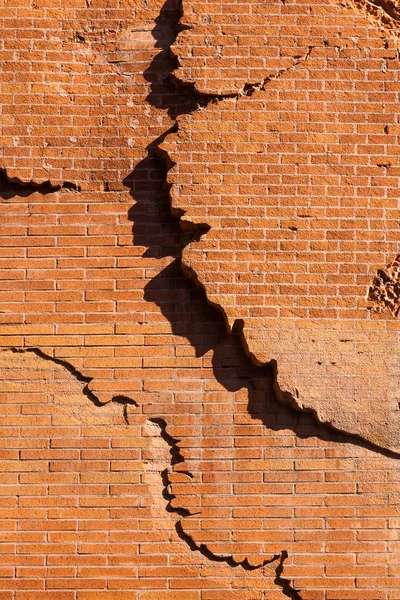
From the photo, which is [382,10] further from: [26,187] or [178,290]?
[26,187]

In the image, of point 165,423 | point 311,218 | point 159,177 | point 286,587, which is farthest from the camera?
point 159,177

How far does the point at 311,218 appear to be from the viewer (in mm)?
4449

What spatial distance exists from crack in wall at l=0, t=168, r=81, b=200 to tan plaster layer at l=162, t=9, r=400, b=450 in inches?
21.8

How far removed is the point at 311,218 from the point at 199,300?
703 millimetres

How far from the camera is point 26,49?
15.3 ft

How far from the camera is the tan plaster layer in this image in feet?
14.1

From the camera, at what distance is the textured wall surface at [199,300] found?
166 inches

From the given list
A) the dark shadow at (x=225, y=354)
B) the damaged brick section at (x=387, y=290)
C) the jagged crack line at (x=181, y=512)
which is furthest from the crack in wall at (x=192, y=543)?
the damaged brick section at (x=387, y=290)

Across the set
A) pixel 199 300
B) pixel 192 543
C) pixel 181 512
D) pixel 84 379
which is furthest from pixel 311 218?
pixel 192 543

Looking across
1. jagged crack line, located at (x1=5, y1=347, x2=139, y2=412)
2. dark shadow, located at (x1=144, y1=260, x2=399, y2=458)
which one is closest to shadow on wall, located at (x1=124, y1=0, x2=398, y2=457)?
dark shadow, located at (x1=144, y1=260, x2=399, y2=458)

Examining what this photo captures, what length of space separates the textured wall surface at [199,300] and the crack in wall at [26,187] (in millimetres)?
15

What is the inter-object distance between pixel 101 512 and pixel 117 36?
2.47 m

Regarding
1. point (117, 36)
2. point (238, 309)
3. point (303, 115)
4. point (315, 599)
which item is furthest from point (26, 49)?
point (315, 599)

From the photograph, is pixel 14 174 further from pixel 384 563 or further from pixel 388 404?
pixel 384 563
